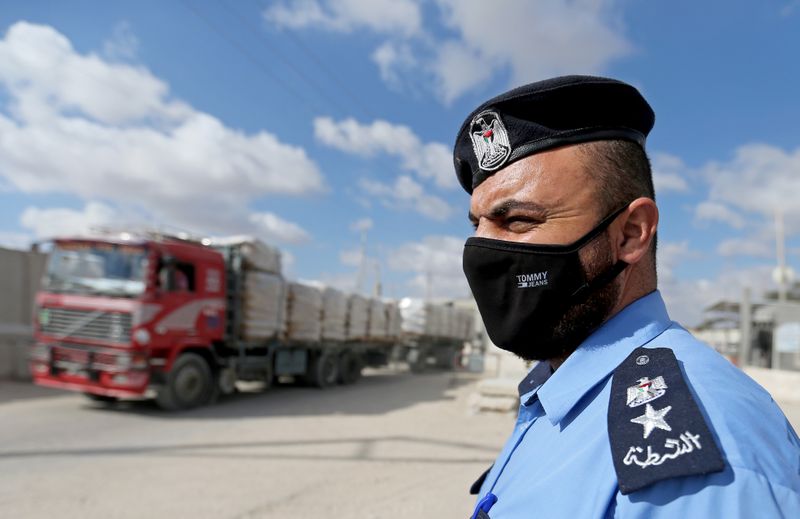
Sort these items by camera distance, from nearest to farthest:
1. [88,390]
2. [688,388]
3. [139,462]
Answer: [688,388]
[139,462]
[88,390]

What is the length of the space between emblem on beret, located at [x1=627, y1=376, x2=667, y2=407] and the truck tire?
8.76m

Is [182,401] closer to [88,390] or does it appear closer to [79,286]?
[88,390]

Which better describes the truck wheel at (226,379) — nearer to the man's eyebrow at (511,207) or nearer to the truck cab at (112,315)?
the truck cab at (112,315)

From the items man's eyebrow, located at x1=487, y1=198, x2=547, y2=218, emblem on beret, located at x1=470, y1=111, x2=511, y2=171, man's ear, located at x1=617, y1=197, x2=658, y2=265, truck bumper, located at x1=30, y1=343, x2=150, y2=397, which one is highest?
emblem on beret, located at x1=470, y1=111, x2=511, y2=171

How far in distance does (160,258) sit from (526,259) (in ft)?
26.6

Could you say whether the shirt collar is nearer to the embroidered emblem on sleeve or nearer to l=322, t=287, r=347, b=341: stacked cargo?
the embroidered emblem on sleeve

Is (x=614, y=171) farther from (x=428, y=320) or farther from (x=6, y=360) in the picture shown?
(x=428, y=320)

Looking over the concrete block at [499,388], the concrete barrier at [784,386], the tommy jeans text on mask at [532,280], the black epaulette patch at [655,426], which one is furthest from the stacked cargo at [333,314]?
the black epaulette patch at [655,426]

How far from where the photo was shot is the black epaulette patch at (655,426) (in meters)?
0.79

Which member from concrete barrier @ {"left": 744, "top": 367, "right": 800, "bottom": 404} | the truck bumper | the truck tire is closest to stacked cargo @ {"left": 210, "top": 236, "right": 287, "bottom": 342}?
the truck tire

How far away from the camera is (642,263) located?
1.32m

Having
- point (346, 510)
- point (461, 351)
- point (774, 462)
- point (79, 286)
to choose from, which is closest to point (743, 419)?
point (774, 462)

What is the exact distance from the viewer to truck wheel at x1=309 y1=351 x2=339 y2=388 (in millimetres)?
13070

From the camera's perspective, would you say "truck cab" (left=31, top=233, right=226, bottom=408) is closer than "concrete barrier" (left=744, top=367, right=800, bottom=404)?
Yes
